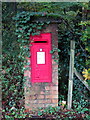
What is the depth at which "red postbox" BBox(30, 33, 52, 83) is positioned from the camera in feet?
11.2

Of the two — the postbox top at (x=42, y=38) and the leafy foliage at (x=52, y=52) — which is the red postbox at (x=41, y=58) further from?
the leafy foliage at (x=52, y=52)

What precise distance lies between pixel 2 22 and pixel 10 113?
2926 mm

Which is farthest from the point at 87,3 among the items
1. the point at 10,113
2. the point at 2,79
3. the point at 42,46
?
the point at 10,113

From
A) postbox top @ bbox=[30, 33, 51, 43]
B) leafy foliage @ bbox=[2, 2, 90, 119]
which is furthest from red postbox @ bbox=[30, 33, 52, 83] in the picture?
leafy foliage @ bbox=[2, 2, 90, 119]

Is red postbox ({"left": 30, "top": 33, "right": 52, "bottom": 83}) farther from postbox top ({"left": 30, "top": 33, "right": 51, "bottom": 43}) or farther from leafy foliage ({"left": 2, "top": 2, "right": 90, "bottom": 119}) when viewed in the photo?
leafy foliage ({"left": 2, "top": 2, "right": 90, "bottom": 119})

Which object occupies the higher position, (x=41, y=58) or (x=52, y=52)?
(x=52, y=52)

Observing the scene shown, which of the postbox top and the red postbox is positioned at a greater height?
the postbox top

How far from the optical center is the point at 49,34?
3414mm

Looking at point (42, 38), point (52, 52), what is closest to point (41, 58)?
point (52, 52)

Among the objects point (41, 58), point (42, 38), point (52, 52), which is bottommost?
point (41, 58)

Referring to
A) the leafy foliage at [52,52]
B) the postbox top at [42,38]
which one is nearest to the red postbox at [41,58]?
the postbox top at [42,38]

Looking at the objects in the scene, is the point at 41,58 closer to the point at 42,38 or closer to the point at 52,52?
the point at 52,52

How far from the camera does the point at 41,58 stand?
3424 millimetres

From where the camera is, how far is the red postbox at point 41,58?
340 cm
